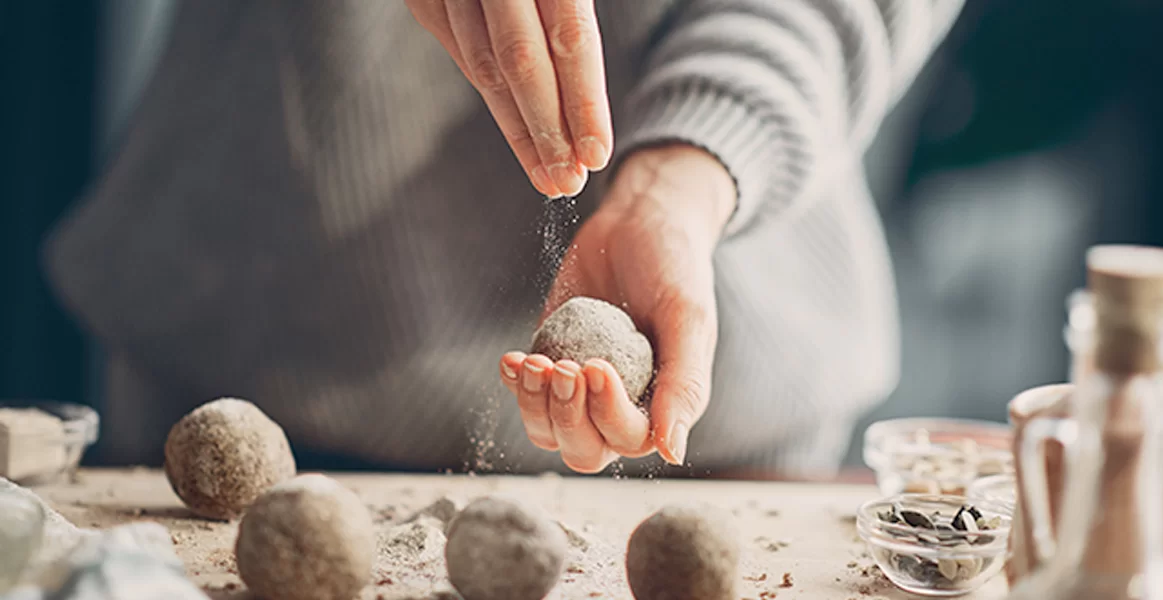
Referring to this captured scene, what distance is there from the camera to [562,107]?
105cm

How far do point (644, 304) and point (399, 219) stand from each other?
0.64m

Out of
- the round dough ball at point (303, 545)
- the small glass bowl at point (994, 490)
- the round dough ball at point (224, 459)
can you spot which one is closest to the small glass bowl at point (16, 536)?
the round dough ball at point (303, 545)

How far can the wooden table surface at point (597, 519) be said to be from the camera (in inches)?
39.0

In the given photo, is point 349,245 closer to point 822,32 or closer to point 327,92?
point 327,92

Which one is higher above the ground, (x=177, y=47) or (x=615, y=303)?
(x=177, y=47)

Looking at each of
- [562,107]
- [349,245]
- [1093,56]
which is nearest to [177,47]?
[349,245]

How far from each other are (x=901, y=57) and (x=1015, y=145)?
30.0 inches

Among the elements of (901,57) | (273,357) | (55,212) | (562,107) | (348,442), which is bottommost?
(348,442)

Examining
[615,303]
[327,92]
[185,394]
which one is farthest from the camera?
[185,394]

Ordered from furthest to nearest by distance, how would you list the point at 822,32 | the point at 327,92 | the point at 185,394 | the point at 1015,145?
the point at 1015,145 < the point at 185,394 < the point at 327,92 < the point at 822,32

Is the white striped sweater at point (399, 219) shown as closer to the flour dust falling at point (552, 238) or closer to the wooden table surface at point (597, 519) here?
the wooden table surface at point (597, 519)

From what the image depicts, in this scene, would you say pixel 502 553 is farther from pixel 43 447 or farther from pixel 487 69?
pixel 43 447

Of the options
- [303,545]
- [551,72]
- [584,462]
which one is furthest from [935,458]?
[303,545]

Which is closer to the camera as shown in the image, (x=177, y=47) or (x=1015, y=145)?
(x=177, y=47)
